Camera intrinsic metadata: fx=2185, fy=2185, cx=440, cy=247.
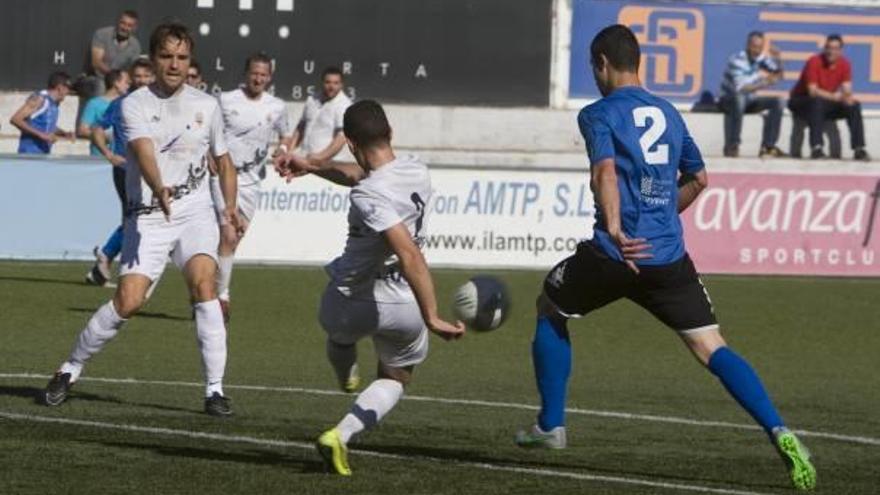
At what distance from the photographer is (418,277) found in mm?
9320

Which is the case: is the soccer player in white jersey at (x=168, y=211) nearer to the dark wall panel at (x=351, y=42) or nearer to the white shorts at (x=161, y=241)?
the white shorts at (x=161, y=241)

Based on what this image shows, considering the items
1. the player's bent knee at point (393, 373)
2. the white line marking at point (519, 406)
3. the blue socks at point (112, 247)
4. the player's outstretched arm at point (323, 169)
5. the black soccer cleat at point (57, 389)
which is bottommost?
the blue socks at point (112, 247)

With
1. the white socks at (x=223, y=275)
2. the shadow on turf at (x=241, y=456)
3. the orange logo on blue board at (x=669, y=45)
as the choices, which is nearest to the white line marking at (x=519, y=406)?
the shadow on turf at (x=241, y=456)

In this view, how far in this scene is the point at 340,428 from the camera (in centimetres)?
961

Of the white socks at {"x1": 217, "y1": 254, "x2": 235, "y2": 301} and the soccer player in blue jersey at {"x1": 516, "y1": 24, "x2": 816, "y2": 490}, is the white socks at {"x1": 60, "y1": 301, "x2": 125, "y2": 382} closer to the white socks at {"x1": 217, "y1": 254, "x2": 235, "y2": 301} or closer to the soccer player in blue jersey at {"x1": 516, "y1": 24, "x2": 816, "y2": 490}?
the soccer player in blue jersey at {"x1": 516, "y1": 24, "x2": 816, "y2": 490}

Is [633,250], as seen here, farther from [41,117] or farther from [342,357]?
[41,117]

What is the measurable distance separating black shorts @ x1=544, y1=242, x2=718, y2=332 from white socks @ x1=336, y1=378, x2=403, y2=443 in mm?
940

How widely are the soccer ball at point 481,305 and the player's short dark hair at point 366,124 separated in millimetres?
789

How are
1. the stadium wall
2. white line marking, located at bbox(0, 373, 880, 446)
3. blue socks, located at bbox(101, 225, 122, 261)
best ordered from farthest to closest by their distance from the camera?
the stadium wall → blue socks, located at bbox(101, 225, 122, 261) → white line marking, located at bbox(0, 373, 880, 446)

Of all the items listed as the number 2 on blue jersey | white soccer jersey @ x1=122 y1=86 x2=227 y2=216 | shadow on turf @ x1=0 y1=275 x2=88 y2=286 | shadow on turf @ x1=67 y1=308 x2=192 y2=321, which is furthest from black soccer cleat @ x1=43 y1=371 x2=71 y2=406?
shadow on turf @ x1=0 y1=275 x2=88 y2=286

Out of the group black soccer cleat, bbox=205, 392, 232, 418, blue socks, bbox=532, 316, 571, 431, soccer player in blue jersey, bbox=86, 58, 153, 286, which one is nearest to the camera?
blue socks, bbox=532, 316, 571, 431

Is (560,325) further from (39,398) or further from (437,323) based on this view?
(39,398)

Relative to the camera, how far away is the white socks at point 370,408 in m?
9.62

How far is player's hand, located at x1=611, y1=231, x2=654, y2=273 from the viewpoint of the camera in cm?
969
